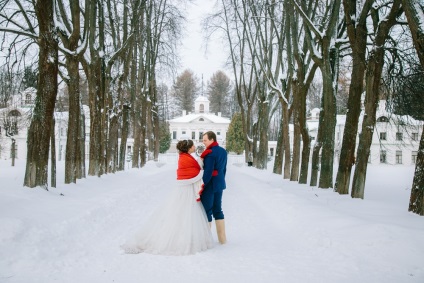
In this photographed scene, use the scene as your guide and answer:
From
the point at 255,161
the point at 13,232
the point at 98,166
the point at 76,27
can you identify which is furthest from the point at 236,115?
the point at 13,232

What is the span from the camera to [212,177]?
613 cm

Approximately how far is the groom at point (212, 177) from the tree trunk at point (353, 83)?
5.56 meters

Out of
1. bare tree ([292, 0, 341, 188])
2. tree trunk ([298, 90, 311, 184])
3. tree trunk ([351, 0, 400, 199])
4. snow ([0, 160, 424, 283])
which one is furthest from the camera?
tree trunk ([298, 90, 311, 184])

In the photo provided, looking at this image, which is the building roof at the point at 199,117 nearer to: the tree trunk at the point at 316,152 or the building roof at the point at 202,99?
the building roof at the point at 202,99

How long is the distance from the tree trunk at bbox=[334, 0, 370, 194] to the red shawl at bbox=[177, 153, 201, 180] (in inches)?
232

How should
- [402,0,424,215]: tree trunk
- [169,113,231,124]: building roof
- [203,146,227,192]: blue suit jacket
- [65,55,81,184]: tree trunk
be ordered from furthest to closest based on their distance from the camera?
[169,113,231,124]: building roof → [65,55,81,184]: tree trunk → [402,0,424,215]: tree trunk → [203,146,227,192]: blue suit jacket

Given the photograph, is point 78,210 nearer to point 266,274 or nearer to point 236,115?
point 266,274

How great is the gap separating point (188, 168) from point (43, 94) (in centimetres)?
515

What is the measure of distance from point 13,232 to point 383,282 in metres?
4.87

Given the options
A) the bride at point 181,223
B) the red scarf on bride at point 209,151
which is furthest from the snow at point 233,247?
the red scarf on bride at point 209,151

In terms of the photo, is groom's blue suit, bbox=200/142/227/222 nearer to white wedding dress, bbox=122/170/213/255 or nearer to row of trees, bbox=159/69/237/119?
white wedding dress, bbox=122/170/213/255

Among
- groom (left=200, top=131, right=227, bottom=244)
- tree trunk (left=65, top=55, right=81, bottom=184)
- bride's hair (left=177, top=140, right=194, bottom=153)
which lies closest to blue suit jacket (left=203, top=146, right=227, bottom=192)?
groom (left=200, top=131, right=227, bottom=244)

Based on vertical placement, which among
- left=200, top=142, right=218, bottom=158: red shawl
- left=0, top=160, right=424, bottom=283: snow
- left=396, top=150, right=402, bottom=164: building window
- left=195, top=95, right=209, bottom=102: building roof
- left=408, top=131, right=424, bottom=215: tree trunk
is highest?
left=195, top=95, right=209, bottom=102: building roof

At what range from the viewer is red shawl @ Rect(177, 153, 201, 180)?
19.7 ft
